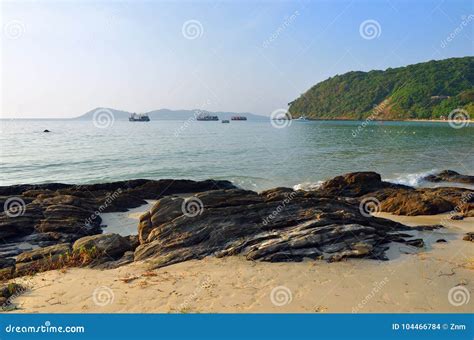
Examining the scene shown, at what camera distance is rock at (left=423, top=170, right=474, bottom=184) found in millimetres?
26780

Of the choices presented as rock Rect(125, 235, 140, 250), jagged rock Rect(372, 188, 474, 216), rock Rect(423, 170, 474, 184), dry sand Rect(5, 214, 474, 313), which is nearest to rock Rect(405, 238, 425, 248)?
dry sand Rect(5, 214, 474, 313)

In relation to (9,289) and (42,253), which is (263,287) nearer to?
(9,289)

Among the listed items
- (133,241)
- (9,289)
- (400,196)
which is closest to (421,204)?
(400,196)

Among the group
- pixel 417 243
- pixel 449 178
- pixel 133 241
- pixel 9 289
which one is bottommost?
pixel 449 178

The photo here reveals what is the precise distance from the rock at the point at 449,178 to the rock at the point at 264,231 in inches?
666

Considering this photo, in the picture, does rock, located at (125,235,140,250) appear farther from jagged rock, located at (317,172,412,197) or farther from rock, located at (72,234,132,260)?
jagged rock, located at (317,172,412,197)

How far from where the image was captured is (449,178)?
28094 millimetres

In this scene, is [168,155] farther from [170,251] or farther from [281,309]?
[281,309]

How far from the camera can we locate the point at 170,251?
11.4 metres

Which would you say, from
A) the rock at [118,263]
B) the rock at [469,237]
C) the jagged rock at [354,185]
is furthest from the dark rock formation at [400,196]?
the rock at [118,263]

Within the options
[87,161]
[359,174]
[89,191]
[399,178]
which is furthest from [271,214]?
[87,161]

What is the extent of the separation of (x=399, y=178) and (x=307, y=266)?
23.0m

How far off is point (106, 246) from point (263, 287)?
593 cm

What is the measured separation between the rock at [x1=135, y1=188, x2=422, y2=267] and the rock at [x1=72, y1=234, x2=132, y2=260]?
0.73 meters
